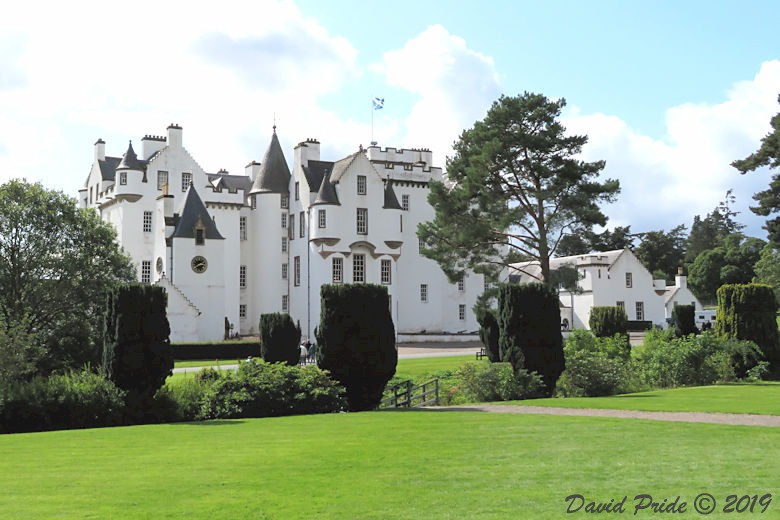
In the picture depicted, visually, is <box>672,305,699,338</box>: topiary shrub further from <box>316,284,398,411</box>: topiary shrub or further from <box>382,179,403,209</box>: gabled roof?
<box>382,179,403,209</box>: gabled roof

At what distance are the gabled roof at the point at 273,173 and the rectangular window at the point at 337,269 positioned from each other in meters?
8.23

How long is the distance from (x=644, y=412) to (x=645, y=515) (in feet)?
32.6

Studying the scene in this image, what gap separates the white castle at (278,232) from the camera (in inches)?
2089

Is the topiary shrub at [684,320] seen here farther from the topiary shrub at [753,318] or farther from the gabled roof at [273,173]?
the gabled roof at [273,173]

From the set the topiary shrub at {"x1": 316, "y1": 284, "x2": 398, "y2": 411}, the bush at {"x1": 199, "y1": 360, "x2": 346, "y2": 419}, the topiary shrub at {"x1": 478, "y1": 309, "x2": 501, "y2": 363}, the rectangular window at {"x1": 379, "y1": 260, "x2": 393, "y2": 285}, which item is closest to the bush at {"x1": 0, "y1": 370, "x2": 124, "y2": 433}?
the bush at {"x1": 199, "y1": 360, "x2": 346, "y2": 419}

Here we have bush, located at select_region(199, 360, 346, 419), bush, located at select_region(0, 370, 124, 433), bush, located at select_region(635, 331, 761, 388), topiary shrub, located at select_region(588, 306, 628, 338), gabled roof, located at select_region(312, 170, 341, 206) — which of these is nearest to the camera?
bush, located at select_region(0, 370, 124, 433)

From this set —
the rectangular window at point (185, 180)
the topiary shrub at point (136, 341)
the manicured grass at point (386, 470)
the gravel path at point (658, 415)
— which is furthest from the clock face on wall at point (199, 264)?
the manicured grass at point (386, 470)

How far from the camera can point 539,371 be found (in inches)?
922

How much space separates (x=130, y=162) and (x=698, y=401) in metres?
48.3

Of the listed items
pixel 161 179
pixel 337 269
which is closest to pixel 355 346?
pixel 337 269

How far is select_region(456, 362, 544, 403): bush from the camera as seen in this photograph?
22.5 meters

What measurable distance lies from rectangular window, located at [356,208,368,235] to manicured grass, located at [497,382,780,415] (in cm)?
3679

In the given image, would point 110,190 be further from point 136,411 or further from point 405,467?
point 405,467

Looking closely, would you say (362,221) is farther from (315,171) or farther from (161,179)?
(161,179)
